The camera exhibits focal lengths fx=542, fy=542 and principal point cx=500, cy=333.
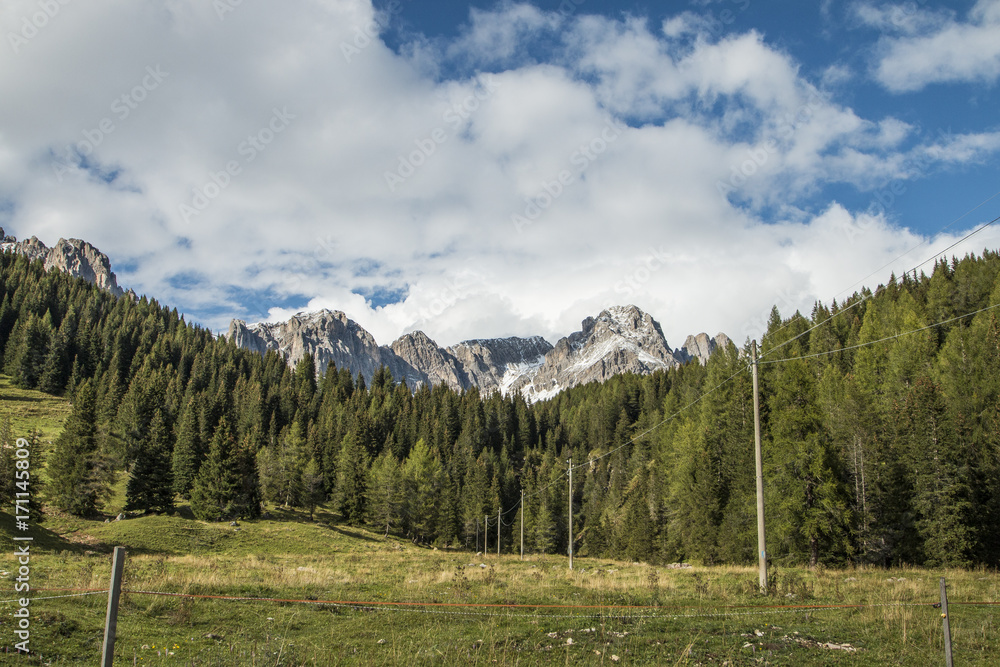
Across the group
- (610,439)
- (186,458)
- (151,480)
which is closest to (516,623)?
(151,480)

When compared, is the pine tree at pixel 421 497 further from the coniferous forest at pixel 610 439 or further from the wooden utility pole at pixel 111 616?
the wooden utility pole at pixel 111 616

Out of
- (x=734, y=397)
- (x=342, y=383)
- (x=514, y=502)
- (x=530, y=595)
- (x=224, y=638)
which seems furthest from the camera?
(x=342, y=383)

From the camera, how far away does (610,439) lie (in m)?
118

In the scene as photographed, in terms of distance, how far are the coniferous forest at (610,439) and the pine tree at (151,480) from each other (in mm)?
212

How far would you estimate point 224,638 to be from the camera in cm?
1055

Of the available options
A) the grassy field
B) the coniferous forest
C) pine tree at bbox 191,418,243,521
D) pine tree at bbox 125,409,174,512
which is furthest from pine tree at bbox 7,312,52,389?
the grassy field

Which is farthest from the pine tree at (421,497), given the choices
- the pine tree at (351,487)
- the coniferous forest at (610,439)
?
the pine tree at (351,487)

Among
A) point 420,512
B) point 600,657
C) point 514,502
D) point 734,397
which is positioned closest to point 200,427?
point 420,512

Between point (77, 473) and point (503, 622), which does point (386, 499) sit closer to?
point (77, 473)

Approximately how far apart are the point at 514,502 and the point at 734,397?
63278 mm

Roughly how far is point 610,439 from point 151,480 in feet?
284

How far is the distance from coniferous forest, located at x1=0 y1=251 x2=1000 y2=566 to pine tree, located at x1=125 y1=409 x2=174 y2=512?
0.21 m

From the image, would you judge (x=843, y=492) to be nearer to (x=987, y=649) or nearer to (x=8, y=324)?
(x=987, y=649)

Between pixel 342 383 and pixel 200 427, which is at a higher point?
pixel 342 383
